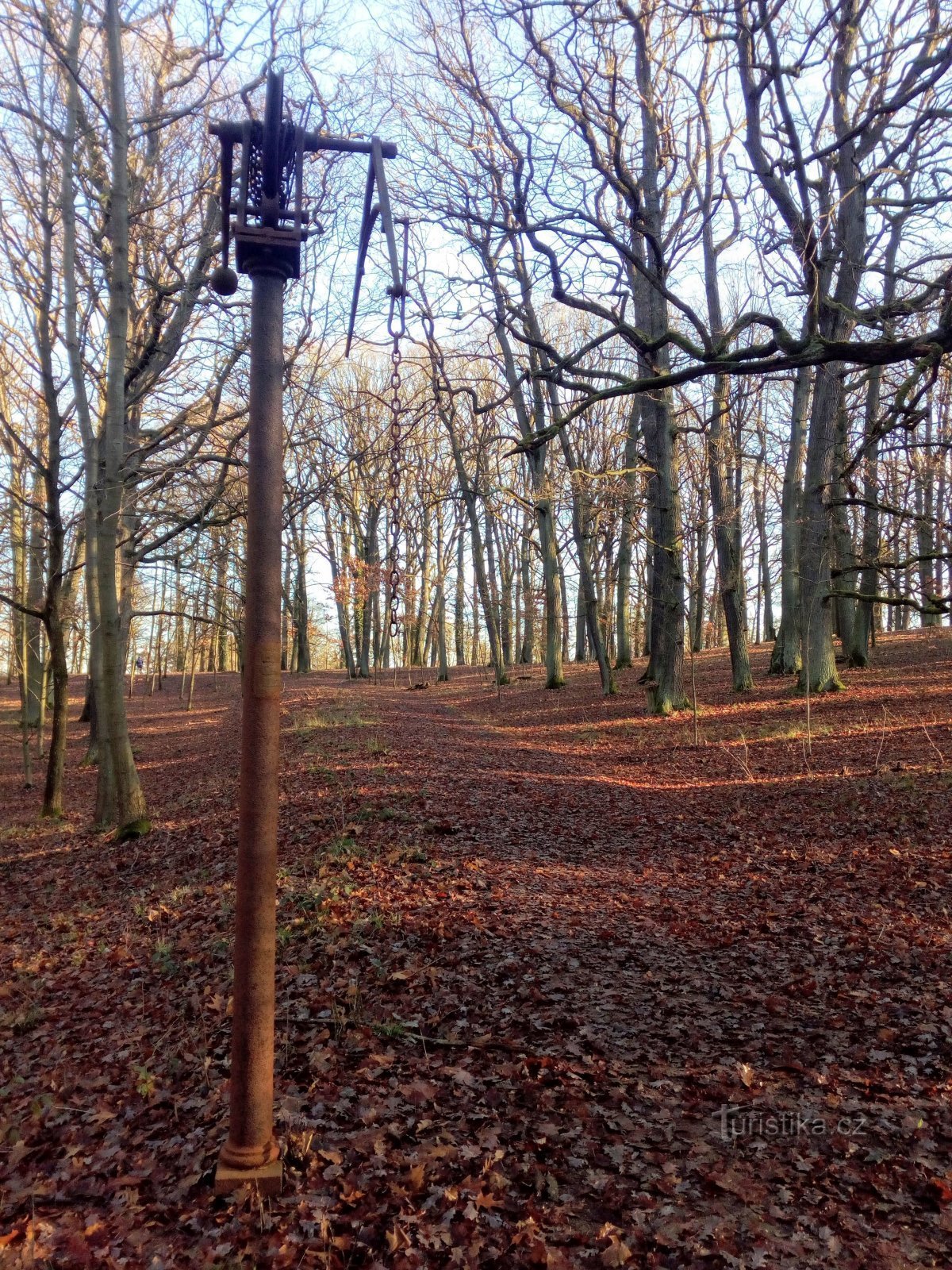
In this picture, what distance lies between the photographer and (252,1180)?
3418mm

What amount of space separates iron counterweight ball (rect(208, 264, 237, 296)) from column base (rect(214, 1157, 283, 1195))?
12.6 ft

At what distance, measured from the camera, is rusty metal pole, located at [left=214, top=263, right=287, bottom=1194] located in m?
3.35

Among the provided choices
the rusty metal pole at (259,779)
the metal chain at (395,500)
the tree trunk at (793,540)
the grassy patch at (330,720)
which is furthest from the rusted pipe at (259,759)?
the tree trunk at (793,540)

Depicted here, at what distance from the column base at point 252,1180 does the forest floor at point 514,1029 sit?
0.05m

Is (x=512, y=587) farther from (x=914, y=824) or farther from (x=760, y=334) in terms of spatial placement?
(x=914, y=824)

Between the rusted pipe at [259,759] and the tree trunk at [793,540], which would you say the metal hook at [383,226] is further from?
the tree trunk at [793,540]

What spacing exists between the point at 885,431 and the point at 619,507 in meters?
8.05

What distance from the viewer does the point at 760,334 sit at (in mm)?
25344

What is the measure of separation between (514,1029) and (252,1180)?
186cm

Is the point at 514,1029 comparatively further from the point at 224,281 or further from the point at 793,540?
the point at 793,540

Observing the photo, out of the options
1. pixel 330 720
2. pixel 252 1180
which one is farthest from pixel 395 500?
pixel 330 720

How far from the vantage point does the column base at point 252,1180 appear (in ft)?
11.2

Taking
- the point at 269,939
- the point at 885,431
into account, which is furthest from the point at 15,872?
the point at 885,431

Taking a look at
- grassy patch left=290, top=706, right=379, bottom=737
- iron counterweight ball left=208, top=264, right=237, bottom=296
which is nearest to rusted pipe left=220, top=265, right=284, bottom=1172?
iron counterweight ball left=208, top=264, right=237, bottom=296
